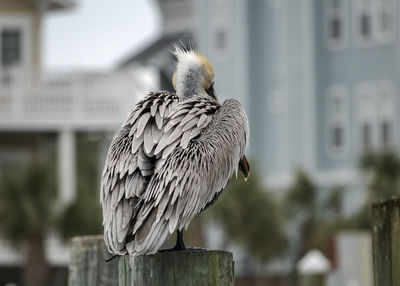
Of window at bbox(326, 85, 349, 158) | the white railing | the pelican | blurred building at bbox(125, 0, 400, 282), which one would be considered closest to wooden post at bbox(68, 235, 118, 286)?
the pelican

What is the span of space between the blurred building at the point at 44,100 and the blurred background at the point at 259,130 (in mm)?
40

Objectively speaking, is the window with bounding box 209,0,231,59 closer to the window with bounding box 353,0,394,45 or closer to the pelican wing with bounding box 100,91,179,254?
the window with bounding box 353,0,394,45

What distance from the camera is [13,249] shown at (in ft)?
107

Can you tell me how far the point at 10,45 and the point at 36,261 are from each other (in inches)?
387

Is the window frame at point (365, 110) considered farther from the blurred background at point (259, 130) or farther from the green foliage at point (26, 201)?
the green foliage at point (26, 201)

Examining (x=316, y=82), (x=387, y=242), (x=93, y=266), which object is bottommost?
(x=93, y=266)

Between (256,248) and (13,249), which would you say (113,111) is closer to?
(13,249)

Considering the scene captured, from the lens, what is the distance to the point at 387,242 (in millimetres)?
6945

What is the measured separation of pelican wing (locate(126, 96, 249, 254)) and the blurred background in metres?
12.6

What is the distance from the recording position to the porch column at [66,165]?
36.6 metres

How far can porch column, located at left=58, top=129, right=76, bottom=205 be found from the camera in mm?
36603

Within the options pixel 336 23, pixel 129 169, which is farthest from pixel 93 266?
pixel 336 23

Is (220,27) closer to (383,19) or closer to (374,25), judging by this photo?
(374,25)

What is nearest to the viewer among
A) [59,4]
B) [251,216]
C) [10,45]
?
[10,45]
